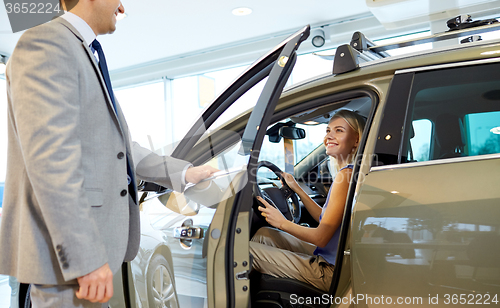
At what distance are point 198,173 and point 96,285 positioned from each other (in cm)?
48

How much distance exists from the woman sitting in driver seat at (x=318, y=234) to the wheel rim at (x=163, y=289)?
41cm

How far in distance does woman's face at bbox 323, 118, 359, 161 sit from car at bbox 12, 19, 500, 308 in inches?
14.6

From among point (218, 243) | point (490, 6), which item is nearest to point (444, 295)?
point (218, 243)

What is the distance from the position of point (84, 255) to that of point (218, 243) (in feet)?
1.66

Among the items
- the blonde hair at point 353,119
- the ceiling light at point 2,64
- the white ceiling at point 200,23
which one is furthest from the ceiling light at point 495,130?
the ceiling light at point 2,64

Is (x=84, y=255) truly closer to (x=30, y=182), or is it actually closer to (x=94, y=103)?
(x=30, y=182)

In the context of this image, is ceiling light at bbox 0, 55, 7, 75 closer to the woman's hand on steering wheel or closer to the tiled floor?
the tiled floor

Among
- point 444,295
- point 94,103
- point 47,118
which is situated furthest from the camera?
point 444,295

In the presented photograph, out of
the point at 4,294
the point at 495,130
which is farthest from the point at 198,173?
the point at 4,294

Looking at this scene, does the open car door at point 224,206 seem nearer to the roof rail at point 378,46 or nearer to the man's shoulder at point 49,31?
the roof rail at point 378,46

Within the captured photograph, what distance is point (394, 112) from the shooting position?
4.24ft

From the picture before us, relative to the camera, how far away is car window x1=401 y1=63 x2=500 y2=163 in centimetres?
120

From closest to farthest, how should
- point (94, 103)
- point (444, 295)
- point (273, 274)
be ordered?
point (94, 103) < point (444, 295) < point (273, 274)

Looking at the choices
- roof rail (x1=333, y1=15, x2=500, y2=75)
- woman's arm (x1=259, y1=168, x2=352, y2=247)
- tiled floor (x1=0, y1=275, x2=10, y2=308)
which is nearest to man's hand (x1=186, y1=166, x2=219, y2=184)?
woman's arm (x1=259, y1=168, x2=352, y2=247)
